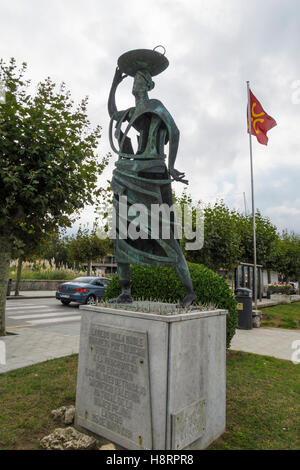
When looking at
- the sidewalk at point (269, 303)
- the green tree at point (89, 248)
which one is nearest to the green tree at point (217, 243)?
the sidewalk at point (269, 303)

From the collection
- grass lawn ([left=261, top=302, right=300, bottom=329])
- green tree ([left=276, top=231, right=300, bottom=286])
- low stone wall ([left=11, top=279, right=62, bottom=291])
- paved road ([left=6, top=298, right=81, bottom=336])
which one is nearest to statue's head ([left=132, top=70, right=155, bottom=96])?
paved road ([left=6, top=298, right=81, bottom=336])

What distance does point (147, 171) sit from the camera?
11.8 feet

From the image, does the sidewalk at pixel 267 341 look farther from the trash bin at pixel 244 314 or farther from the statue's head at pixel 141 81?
the statue's head at pixel 141 81

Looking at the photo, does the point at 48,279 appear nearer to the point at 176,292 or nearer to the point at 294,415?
the point at 176,292

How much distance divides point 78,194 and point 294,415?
613cm

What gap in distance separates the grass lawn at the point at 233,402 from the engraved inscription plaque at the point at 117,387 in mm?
632

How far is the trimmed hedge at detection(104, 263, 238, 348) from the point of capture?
548cm

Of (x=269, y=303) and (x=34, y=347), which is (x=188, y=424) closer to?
(x=34, y=347)

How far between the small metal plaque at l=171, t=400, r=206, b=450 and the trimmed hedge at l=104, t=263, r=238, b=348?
2.43m

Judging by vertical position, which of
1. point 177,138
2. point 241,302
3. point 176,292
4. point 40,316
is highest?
point 177,138

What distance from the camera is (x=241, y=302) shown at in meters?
10.1

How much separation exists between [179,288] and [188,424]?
3086 millimetres

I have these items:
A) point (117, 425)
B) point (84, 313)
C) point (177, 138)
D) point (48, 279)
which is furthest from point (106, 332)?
point (48, 279)

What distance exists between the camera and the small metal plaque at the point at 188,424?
2562 mm
